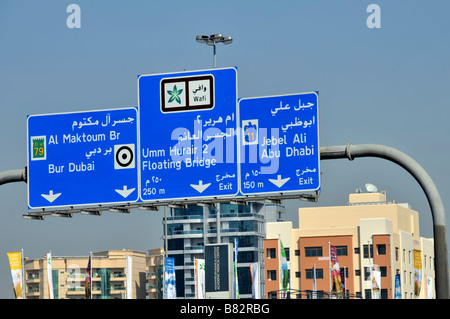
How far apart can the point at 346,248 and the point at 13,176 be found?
5050 inches

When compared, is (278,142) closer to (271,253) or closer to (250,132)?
(250,132)

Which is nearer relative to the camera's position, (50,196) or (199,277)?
(50,196)

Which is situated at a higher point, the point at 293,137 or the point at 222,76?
the point at 222,76

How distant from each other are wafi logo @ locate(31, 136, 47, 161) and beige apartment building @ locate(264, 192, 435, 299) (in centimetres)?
11766

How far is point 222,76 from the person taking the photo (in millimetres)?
24750

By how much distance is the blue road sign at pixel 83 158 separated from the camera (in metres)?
26.0

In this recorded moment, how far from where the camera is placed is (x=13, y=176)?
25.2 meters

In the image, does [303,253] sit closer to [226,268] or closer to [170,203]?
[226,268]

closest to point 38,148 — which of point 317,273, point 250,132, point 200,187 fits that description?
point 200,187

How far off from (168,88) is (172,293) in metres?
56.8

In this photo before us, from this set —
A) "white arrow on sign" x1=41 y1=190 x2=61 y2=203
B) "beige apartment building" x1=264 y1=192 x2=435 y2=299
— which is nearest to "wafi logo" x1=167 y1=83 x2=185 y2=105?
"white arrow on sign" x1=41 y1=190 x2=61 y2=203

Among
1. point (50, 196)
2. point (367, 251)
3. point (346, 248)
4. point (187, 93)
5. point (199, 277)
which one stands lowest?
point (199, 277)

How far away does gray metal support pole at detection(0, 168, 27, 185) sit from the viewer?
965 inches

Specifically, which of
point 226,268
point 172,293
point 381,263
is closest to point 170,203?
point 226,268
